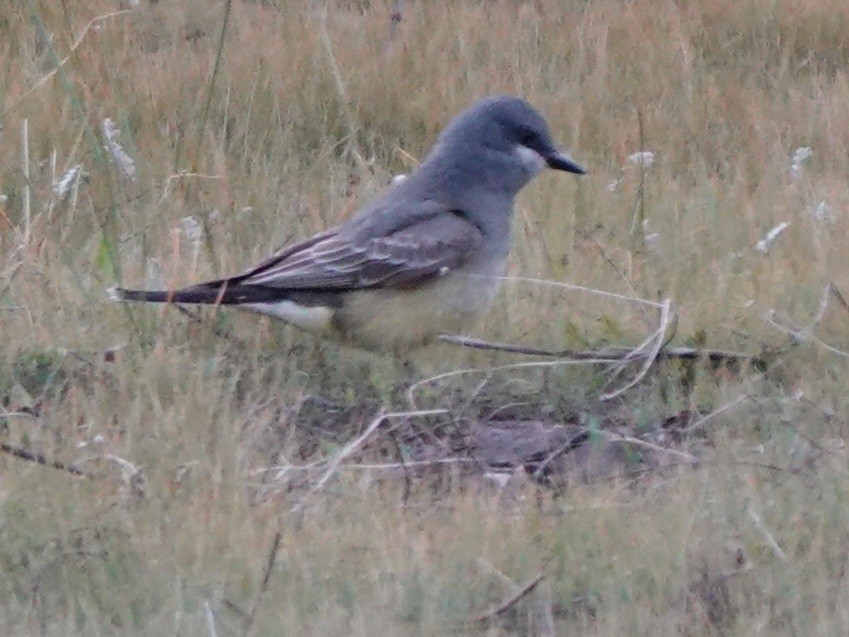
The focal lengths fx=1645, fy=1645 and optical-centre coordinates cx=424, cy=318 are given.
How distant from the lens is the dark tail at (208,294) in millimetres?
5004

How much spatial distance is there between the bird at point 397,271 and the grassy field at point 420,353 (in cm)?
11

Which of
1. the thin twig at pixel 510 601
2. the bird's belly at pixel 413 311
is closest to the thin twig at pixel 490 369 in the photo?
the bird's belly at pixel 413 311

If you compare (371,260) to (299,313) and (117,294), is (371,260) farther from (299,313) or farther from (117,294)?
(117,294)

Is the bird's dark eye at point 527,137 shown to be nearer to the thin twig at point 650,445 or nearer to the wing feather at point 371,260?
the wing feather at point 371,260

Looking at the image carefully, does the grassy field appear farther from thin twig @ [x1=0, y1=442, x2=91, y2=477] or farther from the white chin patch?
the white chin patch

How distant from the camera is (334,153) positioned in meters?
7.38

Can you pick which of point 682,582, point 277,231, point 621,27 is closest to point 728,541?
point 682,582

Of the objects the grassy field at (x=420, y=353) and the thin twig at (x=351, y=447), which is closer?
the grassy field at (x=420, y=353)

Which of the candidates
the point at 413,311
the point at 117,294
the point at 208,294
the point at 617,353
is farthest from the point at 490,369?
the point at 117,294

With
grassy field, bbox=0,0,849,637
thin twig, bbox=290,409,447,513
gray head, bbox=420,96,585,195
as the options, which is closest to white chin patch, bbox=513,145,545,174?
gray head, bbox=420,96,585,195

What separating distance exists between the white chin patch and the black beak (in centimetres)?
5

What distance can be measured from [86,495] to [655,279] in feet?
7.86

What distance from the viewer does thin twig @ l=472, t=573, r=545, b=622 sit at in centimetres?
346

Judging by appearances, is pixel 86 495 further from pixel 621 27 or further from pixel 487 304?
pixel 621 27
